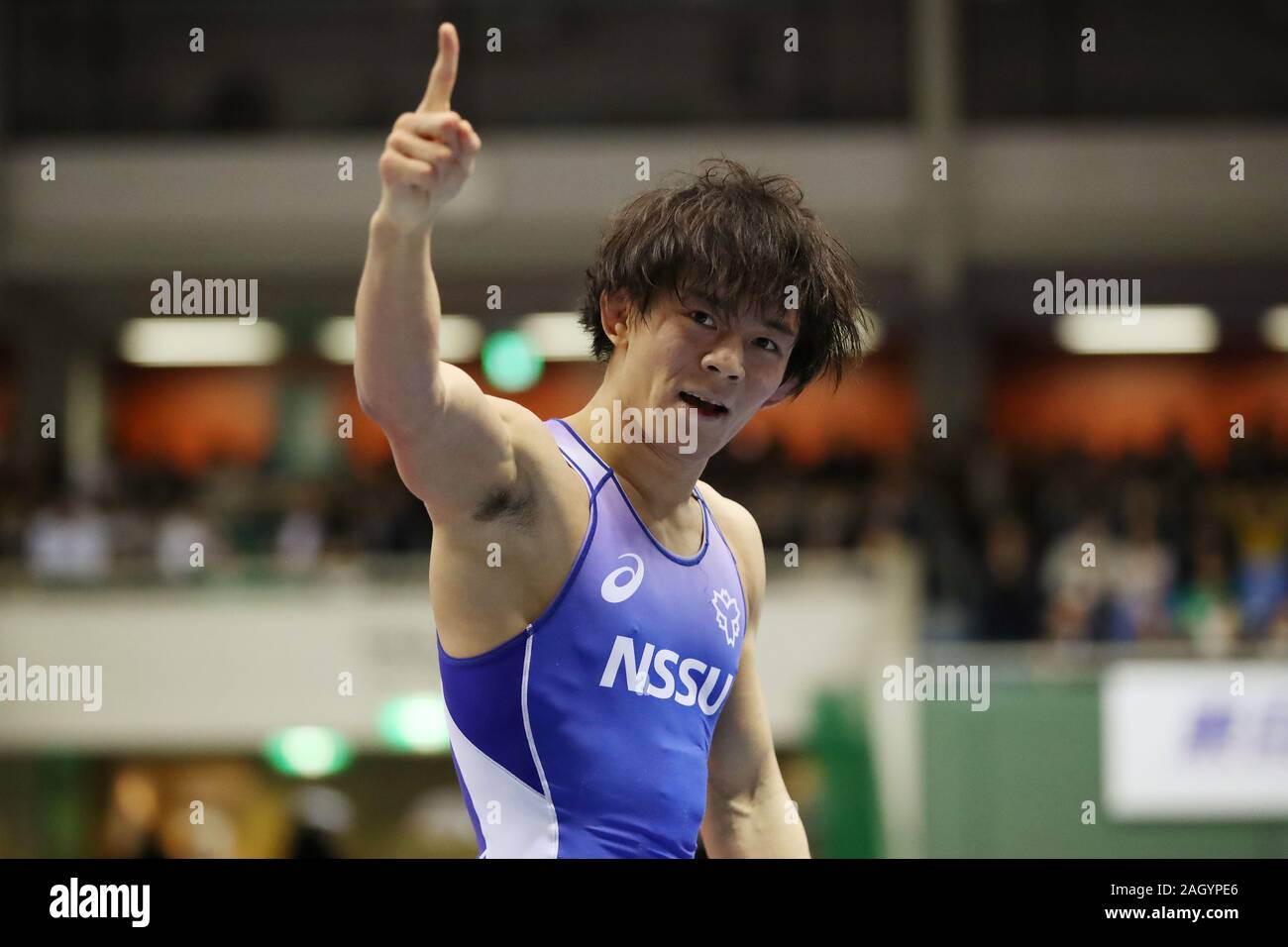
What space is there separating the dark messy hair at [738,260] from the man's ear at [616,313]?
2cm

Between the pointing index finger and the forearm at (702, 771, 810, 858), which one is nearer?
the pointing index finger

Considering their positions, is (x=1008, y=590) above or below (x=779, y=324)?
below

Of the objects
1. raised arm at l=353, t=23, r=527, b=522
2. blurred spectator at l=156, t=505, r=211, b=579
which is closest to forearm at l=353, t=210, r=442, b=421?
raised arm at l=353, t=23, r=527, b=522

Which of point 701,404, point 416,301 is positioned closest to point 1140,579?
point 701,404

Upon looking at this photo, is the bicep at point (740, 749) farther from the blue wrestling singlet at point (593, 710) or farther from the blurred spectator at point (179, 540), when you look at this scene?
the blurred spectator at point (179, 540)

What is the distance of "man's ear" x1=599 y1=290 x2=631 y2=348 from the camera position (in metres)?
3.06

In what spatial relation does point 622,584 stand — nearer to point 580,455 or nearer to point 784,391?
point 580,455

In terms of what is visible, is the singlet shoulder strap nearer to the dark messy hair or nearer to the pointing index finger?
the dark messy hair

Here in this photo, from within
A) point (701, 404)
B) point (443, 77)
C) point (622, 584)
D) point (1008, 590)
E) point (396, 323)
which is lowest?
point (1008, 590)

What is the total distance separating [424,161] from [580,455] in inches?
29.1

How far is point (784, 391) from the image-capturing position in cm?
327

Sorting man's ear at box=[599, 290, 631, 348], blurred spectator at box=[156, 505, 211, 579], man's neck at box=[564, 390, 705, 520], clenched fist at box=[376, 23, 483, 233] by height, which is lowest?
blurred spectator at box=[156, 505, 211, 579]

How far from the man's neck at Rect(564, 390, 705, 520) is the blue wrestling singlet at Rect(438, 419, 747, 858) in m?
0.05

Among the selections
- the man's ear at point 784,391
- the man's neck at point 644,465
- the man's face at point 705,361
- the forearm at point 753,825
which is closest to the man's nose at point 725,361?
the man's face at point 705,361
